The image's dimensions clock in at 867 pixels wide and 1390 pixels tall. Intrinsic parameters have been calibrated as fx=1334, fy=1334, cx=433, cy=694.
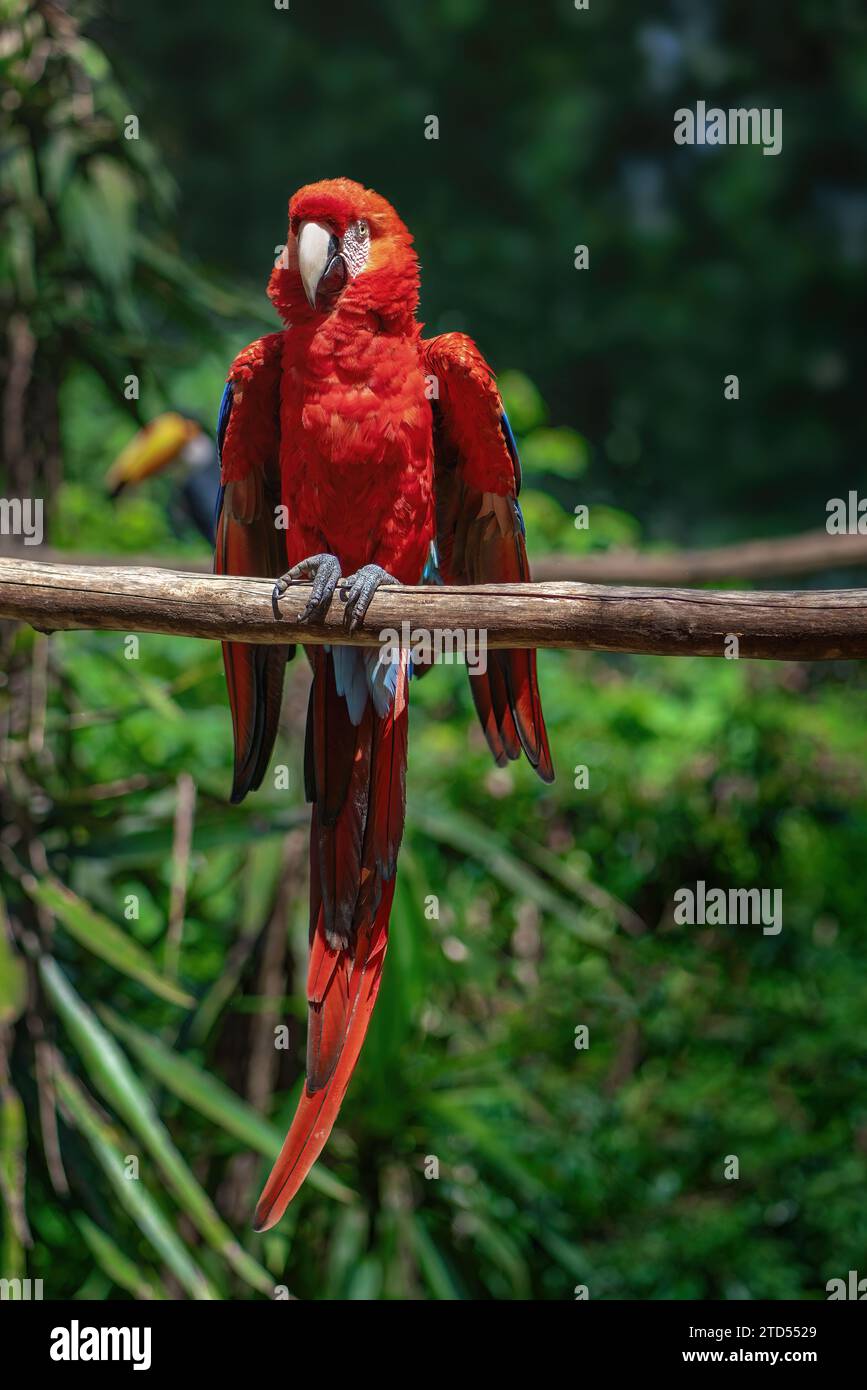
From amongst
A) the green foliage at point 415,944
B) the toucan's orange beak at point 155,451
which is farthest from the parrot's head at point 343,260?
the toucan's orange beak at point 155,451

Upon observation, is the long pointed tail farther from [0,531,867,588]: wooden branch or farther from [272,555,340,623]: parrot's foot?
[0,531,867,588]: wooden branch

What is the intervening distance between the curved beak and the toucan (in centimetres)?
139

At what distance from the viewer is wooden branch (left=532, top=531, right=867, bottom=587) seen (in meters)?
2.11

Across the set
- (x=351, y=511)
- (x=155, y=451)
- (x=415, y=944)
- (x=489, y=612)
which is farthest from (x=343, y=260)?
(x=155, y=451)

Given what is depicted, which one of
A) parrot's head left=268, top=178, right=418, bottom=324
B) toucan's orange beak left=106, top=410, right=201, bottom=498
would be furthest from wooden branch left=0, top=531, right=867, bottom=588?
parrot's head left=268, top=178, right=418, bottom=324

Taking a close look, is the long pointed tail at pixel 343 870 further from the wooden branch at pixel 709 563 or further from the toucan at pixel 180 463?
the toucan at pixel 180 463

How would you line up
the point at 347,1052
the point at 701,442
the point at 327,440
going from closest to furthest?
the point at 347,1052 < the point at 327,440 < the point at 701,442

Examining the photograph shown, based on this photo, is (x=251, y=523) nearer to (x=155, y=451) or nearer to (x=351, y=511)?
(x=351, y=511)

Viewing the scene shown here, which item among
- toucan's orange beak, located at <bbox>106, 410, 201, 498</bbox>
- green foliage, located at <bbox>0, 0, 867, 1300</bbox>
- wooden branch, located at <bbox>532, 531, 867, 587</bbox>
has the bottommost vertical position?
green foliage, located at <bbox>0, 0, 867, 1300</bbox>

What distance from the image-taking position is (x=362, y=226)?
1.17 metres

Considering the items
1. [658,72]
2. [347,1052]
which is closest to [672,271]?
[658,72]

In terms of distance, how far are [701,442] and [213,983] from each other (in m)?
3.43

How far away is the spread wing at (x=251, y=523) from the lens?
1.18m

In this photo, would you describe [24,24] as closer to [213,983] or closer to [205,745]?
[205,745]
